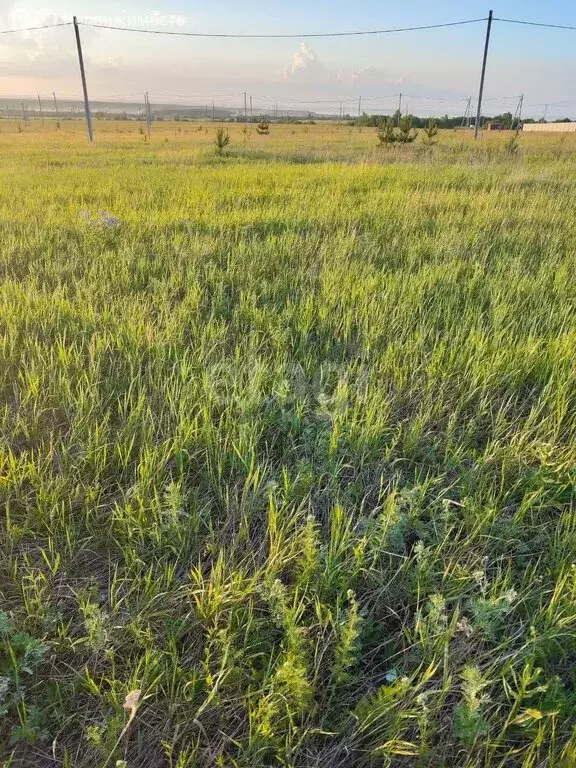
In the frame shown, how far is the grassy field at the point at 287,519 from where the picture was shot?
1066mm

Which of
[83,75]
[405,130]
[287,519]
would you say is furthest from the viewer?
[83,75]

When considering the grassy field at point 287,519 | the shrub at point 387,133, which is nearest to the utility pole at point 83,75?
the shrub at point 387,133

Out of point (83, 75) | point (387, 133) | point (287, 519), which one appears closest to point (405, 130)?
point (387, 133)

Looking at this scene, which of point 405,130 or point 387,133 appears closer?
point 405,130

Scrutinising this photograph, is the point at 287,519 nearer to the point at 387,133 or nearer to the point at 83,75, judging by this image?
the point at 387,133

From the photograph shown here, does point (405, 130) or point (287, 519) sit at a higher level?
point (405, 130)

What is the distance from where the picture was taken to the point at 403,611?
134 cm

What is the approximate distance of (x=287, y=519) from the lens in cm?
156

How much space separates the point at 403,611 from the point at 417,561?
0.16 metres

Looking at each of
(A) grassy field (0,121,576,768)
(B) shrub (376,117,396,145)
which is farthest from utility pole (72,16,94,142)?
(A) grassy field (0,121,576,768)

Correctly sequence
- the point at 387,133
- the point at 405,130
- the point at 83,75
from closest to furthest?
the point at 405,130, the point at 387,133, the point at 83,75

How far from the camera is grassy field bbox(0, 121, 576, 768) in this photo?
107 cm

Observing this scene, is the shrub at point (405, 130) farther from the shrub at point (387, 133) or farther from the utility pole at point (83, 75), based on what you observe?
the utility pole at point (83, 75)

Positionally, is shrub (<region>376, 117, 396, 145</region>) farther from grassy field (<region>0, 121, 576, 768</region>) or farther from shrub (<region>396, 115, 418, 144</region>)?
grassy field (<region>0, 121, 576, 768</region>)
